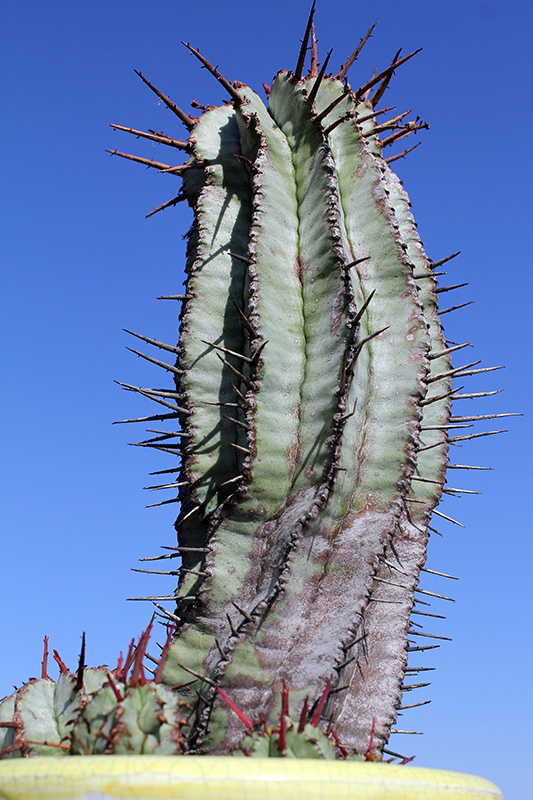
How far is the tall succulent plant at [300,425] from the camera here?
2.21 meters

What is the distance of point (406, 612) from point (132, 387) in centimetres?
117

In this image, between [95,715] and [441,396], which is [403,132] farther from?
[95,715]

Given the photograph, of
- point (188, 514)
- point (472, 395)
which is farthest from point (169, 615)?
point (472, 395)

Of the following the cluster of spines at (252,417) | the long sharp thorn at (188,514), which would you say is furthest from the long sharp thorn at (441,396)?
the long sharp thorn at (188,514)

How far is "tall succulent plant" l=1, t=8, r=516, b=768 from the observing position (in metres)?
2.21

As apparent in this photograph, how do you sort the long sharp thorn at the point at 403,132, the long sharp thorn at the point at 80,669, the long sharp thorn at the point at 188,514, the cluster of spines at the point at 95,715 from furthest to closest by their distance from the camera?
the long sharp thorn at the point at 403,132
the long sharp thorn at the point at 188,514
the long sharp thorn at the point at 80,669
the cluster of spines at the point at 95,715

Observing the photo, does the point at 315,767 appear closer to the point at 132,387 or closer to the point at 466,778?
the point at 466,778

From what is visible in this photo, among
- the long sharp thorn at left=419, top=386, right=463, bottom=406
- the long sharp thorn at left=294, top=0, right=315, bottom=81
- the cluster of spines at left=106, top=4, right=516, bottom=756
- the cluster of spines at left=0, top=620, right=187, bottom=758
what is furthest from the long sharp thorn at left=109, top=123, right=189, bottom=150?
the cluster of spines at left=0, top=620, right=187, bottom=758

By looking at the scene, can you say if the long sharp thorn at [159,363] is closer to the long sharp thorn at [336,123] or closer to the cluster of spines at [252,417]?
the cluster of spines at [252,417]

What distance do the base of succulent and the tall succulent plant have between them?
45 cm

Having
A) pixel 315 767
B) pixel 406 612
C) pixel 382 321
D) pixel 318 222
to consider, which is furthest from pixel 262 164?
pixel 315 767

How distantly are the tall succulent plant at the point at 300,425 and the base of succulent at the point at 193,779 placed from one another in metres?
0.45

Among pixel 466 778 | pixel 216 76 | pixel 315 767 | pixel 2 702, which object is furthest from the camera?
pixel 216 76

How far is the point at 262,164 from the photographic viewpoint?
2707 millimetres
